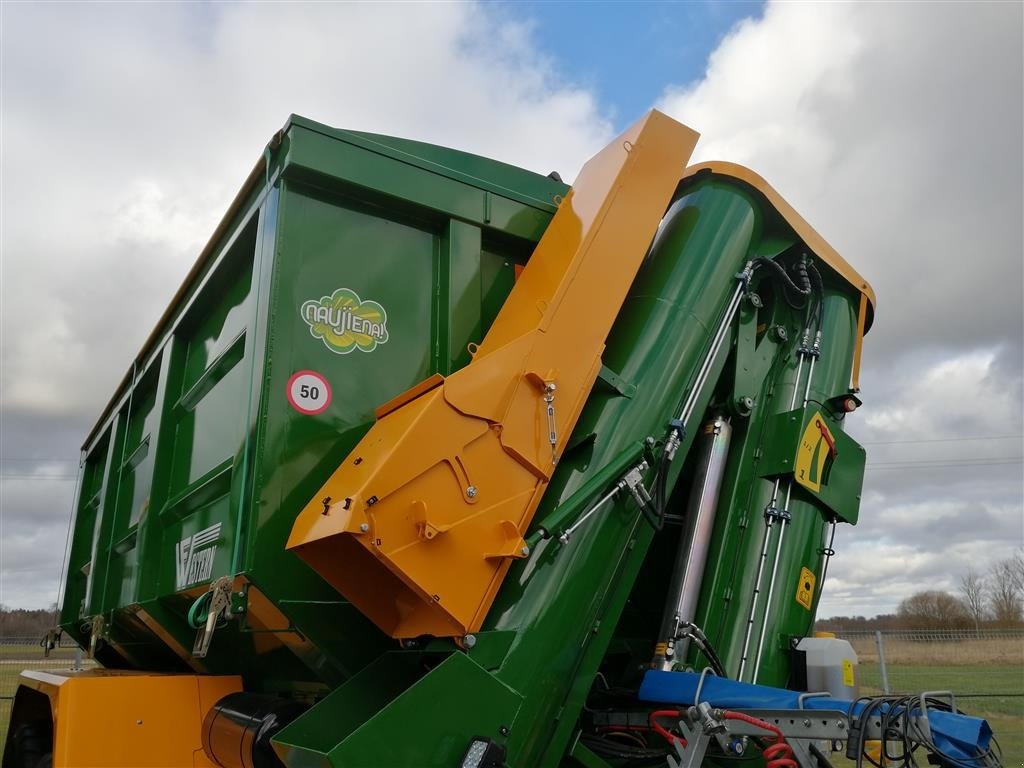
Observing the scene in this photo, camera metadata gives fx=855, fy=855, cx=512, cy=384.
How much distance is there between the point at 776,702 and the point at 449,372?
4.34ft

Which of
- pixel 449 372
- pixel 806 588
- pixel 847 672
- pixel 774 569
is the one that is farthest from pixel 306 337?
pixel 847 672

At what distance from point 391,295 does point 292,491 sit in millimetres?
684

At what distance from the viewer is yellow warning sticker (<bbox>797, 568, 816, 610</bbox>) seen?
305 cm

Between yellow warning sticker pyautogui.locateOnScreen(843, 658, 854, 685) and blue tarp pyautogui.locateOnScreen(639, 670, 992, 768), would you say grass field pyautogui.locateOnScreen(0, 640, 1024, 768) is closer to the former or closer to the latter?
yellow warning sticker pyautogui.locateOnScreen(843, 658, 854, 685)

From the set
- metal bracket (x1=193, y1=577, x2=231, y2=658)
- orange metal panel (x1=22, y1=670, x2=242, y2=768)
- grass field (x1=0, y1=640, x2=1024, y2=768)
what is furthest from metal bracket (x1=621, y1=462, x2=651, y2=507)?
grass field (x1=0, y1=640, x2=1024, y2=768)

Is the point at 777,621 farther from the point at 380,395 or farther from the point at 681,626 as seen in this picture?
the point at 380,395

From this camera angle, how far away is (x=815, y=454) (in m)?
3.12

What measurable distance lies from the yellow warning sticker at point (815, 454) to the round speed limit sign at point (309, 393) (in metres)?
1.65

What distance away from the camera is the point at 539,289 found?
2.65m

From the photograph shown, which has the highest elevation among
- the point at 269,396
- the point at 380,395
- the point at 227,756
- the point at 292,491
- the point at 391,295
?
the point at 391,295

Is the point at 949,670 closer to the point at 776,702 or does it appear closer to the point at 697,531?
the point at 697,531

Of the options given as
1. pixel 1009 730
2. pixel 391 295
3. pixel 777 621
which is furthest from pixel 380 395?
pixel 1009 730

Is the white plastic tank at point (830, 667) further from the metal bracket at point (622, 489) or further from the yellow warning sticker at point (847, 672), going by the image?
the metal bracket at point (622, 489)

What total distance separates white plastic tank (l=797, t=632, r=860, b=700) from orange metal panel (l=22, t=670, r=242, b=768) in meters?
2.04
